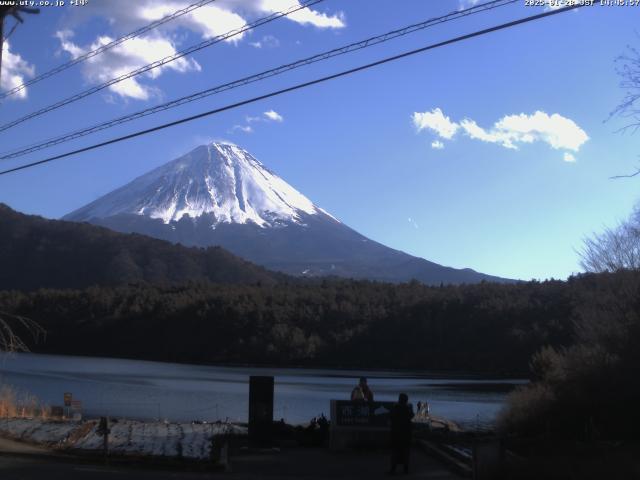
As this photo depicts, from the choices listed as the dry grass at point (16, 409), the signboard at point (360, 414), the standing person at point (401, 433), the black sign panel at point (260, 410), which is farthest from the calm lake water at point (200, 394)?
the standing person at point (401, 433)

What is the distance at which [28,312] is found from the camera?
99812 millimetres

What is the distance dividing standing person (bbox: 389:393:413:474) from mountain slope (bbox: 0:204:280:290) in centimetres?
11676

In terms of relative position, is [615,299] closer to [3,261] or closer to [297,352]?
[297,352]

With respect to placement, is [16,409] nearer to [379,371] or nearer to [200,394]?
[200,394]

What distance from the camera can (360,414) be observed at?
1792 cm

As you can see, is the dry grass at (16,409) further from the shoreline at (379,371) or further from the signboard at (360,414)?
the shoreline at (379,371)

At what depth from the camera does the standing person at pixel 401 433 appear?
47.1 ft

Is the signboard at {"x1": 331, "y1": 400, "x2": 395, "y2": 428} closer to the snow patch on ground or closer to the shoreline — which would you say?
the snow patch on ground

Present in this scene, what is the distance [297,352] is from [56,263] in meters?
64.4

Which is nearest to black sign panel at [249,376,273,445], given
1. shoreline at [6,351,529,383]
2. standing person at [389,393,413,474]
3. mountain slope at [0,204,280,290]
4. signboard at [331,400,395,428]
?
signboard at [331,400,395,428]

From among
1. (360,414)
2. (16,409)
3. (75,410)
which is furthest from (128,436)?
(75,410)

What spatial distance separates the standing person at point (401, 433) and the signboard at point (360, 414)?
10.1 ft

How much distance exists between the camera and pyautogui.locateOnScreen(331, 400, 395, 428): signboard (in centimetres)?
1783

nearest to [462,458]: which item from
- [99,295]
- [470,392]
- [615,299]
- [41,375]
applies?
[615,299]
